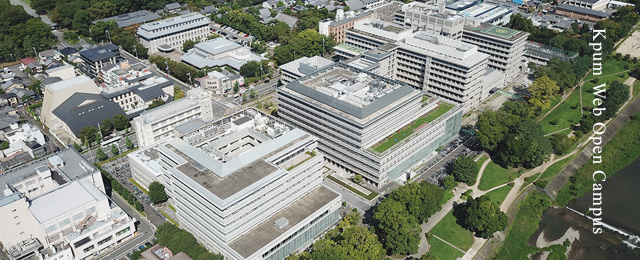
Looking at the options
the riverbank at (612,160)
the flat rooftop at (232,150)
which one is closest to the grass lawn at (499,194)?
the riverbank at (612,160)

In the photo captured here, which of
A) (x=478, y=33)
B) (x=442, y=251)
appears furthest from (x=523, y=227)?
(x=478, y=33)

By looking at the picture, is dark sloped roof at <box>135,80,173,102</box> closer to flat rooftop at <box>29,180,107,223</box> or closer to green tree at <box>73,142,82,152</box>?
green tree at <box>73,142,82,152</box>

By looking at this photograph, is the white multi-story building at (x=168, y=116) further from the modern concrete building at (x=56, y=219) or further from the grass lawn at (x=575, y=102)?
the grass lawn at (x=575, y=102)

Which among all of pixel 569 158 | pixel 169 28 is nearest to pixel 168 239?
pixel 569 158

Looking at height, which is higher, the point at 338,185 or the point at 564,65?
the point at 564,65

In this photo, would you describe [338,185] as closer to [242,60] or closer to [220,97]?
[220,97]

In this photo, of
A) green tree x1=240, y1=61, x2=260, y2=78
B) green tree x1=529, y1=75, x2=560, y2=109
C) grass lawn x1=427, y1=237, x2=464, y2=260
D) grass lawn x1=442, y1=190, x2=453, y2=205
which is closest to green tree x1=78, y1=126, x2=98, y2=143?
green tree x1=240, y1=61, x2=260, y2=78

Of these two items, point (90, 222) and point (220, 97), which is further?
point (220, 97)

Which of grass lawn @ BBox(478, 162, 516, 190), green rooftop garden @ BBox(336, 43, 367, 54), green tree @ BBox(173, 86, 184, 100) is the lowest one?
grass lawn @ BBox(478, 162, 516, 190)
